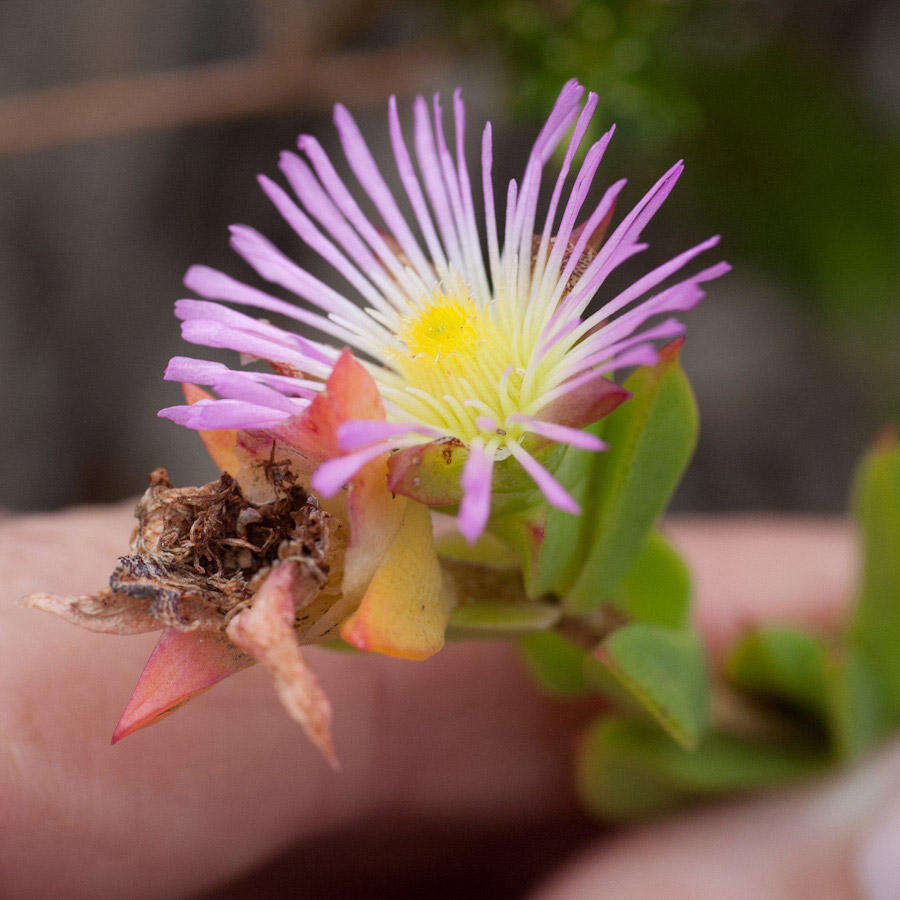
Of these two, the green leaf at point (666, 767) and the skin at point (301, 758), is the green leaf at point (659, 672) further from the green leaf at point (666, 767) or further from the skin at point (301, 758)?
the skin at point (301, 758)

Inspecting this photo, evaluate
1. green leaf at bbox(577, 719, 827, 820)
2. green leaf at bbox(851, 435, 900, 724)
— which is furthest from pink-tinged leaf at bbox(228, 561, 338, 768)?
green leaf at bbox(851, 435, 900, 724)

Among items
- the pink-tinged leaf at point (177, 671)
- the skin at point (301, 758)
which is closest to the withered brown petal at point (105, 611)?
the pink-tinged leaf at point (177, 671)

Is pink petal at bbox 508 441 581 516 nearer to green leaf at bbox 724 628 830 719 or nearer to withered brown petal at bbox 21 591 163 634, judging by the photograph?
withered brown petal at bbox 21 591 163 634

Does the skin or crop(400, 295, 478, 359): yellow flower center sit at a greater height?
crop(400, 295, 478, 359): yellow flower center

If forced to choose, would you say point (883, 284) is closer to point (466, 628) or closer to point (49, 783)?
point (466, 628)

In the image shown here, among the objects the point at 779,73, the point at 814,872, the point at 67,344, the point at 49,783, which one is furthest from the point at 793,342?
the point at 49,783
